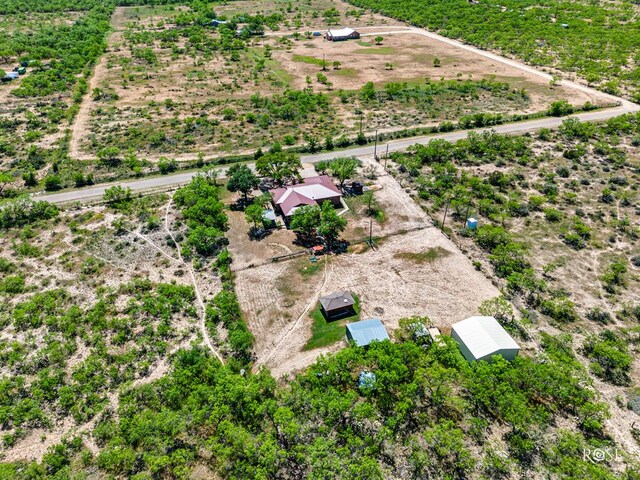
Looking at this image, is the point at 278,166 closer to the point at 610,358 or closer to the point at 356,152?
the point at 356,152

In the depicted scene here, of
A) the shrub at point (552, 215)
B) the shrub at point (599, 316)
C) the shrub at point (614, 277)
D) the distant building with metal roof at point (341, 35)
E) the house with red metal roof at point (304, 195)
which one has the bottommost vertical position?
the shrub at point (599, 316)

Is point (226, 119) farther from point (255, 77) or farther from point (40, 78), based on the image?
point (40, 78)

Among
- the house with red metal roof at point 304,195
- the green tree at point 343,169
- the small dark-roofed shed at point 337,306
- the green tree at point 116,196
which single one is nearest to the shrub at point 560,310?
the small dark-roofed shed at point 337,306

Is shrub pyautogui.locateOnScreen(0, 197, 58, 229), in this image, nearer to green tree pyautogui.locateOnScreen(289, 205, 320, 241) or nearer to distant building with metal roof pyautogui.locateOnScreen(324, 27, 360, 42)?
green tree pyautogui.locateOnScreen(289, 205, 320, 241)

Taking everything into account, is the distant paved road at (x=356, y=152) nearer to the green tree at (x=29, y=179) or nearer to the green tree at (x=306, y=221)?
the green tree at (x=29, y=179)

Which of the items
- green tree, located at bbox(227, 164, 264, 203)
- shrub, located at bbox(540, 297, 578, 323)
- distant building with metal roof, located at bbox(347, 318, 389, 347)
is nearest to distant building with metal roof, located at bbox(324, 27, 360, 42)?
green tree, located at bbox(227, 164, 264, 203)

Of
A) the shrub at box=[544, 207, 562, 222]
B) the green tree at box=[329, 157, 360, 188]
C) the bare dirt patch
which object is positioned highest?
the green tree at box=[329, 157, 360, 188]

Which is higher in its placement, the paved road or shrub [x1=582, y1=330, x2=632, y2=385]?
the paved road
